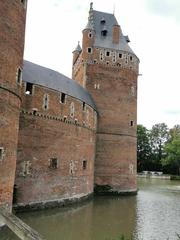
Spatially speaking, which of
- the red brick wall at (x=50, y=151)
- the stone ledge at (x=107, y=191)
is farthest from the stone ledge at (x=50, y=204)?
the stone ledge at (x=107, y=191)

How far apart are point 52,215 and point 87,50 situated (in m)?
16.9

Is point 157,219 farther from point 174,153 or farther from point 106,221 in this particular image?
point 174,153

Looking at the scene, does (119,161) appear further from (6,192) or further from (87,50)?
(6,192)

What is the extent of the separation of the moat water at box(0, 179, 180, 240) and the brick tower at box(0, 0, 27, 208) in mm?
2431

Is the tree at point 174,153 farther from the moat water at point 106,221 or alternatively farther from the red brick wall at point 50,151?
the red brick wall at point 50,151

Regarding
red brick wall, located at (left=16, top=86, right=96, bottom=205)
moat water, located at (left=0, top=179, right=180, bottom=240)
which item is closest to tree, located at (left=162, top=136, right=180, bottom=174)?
moat water, located at (left=0, top=179, right=180, bottom=240)

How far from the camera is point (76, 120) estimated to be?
23.7m

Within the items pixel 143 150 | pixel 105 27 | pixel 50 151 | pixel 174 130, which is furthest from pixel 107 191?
pixel 174 130

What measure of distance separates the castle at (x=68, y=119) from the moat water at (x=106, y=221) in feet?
5.16

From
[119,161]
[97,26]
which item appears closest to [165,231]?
[119,161]

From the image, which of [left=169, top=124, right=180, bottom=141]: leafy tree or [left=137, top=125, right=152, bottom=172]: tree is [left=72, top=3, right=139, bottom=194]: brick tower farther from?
[left=169, top=124, right=180, bottom=141]: leafy tree

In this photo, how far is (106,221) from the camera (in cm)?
1773

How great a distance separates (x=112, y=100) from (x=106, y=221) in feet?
47.7

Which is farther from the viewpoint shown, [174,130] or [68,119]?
[174,130]
